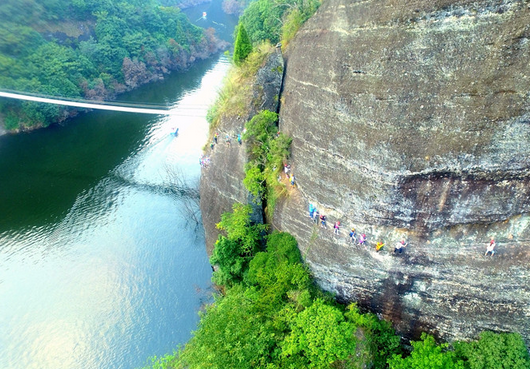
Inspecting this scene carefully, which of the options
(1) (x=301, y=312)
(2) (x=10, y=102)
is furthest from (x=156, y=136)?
(1) (x=301, y=312)

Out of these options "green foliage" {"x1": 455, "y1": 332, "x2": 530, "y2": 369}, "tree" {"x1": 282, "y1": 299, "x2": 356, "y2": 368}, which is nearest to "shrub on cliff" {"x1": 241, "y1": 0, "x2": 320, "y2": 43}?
"tree" {"x1": 282, "y1": 299, "x2": 356, "y2": 368}

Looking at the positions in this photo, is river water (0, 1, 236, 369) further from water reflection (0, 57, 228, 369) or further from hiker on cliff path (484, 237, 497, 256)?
hiker on cliff path (484, 237, 497, 256)

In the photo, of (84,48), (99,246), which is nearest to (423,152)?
(99,246)

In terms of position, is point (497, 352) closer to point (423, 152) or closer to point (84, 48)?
point (423, 152)

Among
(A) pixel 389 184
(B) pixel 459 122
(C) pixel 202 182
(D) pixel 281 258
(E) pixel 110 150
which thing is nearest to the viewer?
(B) pixel 459 122

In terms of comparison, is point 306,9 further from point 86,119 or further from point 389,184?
point 86,119
